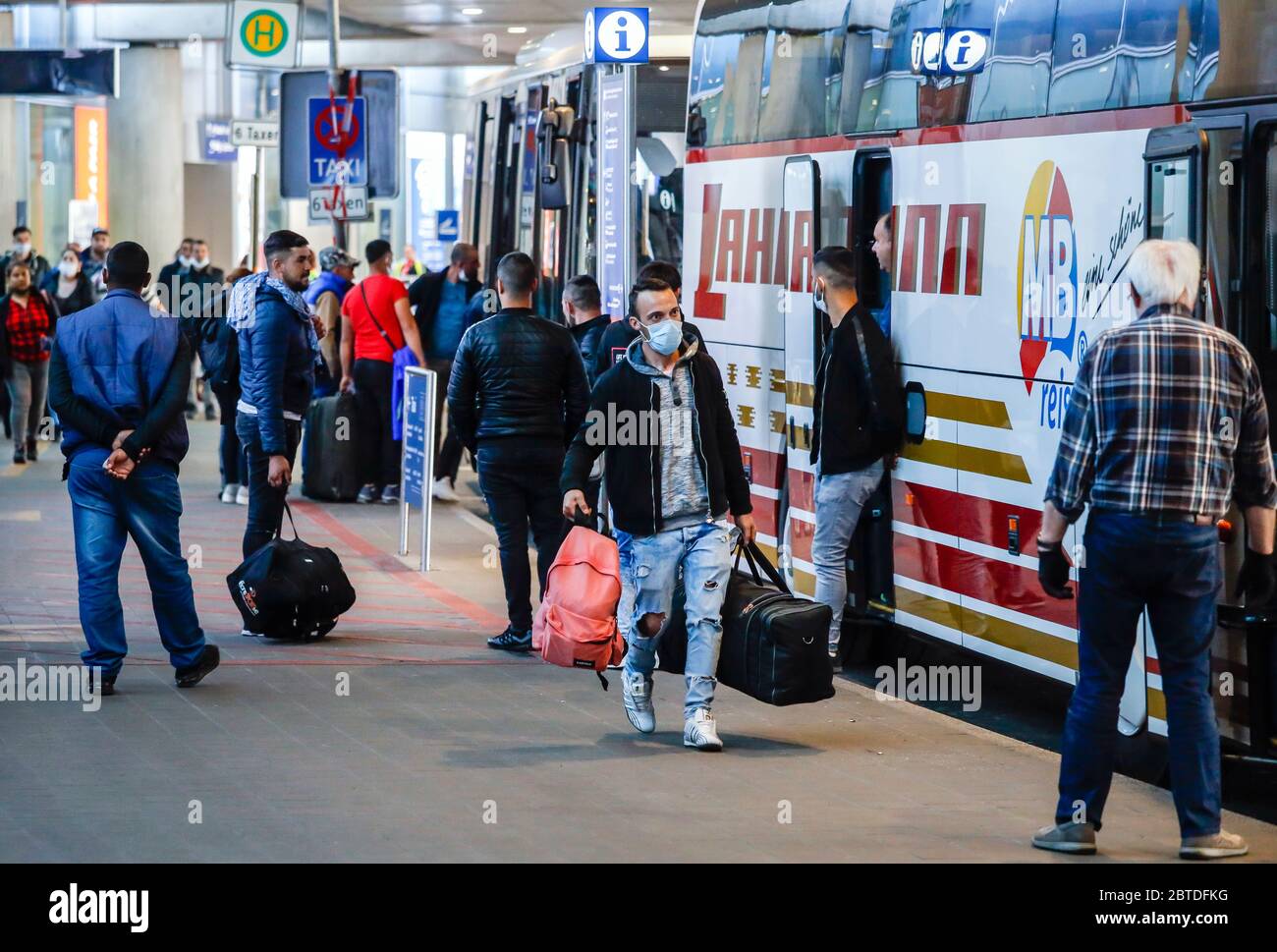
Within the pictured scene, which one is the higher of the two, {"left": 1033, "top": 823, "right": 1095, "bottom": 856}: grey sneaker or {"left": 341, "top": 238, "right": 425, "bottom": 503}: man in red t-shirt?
{"left": 341, "top": 238, "right": 425, "bottom": 503}: man in red t-shirt

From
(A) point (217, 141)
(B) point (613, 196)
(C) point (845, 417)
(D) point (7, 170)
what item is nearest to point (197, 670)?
(C) point (845, 417)

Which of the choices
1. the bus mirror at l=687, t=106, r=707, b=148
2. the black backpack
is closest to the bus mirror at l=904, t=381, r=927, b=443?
the bus mirror at l=687, t=106, r=707, b=148

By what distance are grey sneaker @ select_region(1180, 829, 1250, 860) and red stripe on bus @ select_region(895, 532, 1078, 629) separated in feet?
5.83

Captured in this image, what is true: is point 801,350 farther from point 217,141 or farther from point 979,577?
point 217,141

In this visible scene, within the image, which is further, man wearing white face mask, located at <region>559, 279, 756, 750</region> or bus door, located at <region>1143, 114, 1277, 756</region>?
man wearing white face mask, located at <region>559, 279, 756, 750</region>

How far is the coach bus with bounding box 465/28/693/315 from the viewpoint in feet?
51.8

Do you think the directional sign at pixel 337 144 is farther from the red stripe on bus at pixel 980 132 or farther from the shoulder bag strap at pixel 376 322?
the red stripe on bus at pixel 980 132

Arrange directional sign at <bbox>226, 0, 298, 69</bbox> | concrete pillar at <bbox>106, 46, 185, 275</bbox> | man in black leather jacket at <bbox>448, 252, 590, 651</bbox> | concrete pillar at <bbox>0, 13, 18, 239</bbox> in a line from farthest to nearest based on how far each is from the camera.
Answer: concrete pillar at <bbox>0, 13, 18, 239</bbox>, concrete pillar at <bbox>106, 46, 185, 275</bbox>, directional sign at <bbox>226, 0, 298, 69</bbox>, man in black leather jacket at <bbox>448, 252, 590, 651</bbox>

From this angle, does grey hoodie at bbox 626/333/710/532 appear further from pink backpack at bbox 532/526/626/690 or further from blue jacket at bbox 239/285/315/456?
blue jacket at bbox 239/285/315/456

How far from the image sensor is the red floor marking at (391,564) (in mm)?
12346

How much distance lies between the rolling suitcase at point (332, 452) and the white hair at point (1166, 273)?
36.9 feet

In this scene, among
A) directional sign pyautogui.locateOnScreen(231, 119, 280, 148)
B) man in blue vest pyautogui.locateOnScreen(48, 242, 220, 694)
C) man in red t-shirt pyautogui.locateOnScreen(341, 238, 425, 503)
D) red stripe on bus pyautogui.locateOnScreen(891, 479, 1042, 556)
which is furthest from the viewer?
directional sign pyautogui.locateOnScreen(231, 119, 280, 148)

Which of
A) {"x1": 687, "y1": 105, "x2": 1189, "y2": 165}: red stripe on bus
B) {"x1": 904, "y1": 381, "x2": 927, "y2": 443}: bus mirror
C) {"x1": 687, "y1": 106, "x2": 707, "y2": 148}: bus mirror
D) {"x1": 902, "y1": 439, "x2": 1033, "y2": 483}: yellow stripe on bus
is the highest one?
{"x1": 687, "y1": 106, "x2": 707, "y2": 148}: bus mirror

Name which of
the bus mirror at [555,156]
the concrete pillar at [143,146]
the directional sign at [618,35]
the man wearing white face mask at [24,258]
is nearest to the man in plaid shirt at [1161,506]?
the directional sign at [618,35]
